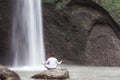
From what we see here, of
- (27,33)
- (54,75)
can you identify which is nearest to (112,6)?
(27,33)

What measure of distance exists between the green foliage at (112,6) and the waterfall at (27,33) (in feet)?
20.8

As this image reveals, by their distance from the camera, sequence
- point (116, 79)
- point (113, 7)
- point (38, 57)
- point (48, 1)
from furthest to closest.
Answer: point (113, 7) < point (48, 1) < point (38, 57) < point (116, 79)

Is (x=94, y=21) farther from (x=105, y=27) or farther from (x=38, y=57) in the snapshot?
(x=38, y=57)

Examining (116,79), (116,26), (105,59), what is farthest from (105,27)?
(116,79)

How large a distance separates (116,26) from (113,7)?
2.25 meters

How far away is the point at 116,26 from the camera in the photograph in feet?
106

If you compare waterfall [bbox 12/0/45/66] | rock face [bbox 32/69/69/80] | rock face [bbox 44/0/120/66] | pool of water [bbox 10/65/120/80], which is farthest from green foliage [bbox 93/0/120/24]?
rock face [bbox 32/69/69/80]

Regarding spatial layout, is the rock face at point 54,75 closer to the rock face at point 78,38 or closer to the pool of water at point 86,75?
the pool of water at point 86,75

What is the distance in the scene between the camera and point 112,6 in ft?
111

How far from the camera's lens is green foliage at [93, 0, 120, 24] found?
32719 mm

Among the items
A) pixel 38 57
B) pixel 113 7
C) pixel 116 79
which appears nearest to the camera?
pixel 116 79

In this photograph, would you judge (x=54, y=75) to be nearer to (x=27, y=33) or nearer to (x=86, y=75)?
(x=86, y=75)

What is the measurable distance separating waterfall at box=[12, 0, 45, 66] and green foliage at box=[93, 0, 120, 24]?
6331 millimetres

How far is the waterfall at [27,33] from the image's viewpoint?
2924 centimetres
